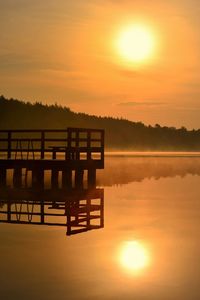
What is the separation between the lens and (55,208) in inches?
924

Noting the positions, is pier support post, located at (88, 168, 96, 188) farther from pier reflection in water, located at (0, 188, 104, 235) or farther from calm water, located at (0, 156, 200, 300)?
calm water, located at (0, 156, 200, 300)

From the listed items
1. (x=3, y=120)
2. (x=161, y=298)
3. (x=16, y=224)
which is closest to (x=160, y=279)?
(x=161, y=298)

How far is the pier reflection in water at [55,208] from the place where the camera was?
2012 cm

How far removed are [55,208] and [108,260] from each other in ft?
31.0

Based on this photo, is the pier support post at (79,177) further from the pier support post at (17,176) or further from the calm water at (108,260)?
the calm water at (108,260)

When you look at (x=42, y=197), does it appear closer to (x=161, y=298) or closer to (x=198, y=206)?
(x=198, y=206)

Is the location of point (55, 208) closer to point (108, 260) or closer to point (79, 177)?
point (108, 260)

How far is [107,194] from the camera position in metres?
31.4

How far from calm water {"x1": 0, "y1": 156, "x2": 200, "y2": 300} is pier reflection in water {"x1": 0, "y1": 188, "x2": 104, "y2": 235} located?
571 mm

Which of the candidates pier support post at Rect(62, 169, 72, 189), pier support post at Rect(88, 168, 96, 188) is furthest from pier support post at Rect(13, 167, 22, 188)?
pier support post at Rect(88, 168, 96, 188)

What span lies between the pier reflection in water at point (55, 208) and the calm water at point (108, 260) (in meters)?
0.57

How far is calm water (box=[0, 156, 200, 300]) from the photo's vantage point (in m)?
11.7

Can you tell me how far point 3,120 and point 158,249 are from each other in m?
147

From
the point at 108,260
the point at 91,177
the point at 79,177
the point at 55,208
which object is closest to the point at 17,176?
the point at 79,177
